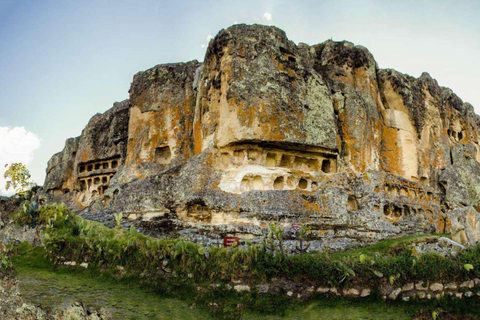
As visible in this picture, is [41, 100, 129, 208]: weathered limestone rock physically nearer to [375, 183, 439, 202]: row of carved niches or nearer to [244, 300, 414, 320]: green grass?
[375, 183, 439, 202]: row of carved niches

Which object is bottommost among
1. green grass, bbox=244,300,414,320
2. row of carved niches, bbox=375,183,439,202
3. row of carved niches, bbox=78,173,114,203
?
green grass, bbox=244,300,414,320

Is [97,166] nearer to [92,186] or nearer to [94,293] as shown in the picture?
[92,186]

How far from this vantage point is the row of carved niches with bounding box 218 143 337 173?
45.1ft

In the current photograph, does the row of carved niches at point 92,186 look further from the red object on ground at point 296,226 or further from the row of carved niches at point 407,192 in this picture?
the row of carved niches at point 407,192

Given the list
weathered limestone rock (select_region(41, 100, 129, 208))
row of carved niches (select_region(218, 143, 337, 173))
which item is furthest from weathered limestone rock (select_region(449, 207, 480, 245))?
weathered limestone rock (select_region(41, 100, 129, 208))

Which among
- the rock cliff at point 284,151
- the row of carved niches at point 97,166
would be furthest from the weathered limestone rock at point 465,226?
the row of carved niches at point 97,166

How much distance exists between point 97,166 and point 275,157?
1448cm

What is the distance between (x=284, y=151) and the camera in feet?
46.1

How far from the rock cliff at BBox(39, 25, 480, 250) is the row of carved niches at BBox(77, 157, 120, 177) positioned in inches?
235

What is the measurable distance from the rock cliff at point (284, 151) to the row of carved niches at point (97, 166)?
596 centimetres

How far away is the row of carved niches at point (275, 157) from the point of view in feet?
45.1

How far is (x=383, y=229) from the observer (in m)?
13.3

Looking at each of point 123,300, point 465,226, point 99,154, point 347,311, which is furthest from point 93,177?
point 347,311

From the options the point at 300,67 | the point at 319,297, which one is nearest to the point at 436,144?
the point at 300,67
